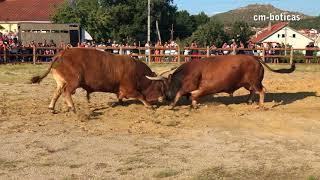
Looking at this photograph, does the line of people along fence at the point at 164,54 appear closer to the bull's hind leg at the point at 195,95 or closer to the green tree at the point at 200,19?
the bull's hind leg at the point at 195,95

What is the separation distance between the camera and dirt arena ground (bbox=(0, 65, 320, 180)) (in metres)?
6.84

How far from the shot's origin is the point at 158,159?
7.39 meters

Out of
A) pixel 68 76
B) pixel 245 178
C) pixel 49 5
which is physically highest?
pixel 49 5

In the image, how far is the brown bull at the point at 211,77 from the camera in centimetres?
1180

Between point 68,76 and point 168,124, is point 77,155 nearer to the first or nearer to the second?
point 168,124

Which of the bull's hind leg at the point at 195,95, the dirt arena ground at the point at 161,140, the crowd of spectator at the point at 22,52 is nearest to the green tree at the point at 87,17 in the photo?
the crowd of spectator at the point at 22,52

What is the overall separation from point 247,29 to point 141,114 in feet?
230

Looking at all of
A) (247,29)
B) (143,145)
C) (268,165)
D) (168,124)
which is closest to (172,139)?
(143,145)

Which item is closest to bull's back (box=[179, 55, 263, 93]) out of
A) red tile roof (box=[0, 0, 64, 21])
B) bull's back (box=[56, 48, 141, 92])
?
bull's back (box=[56, 48, 141, 92])

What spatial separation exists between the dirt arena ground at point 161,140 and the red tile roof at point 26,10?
182 ft

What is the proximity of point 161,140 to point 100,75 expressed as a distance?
2.98 m

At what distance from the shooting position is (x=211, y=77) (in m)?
11.8

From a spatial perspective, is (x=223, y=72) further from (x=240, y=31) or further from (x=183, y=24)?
(x=183, y=24)

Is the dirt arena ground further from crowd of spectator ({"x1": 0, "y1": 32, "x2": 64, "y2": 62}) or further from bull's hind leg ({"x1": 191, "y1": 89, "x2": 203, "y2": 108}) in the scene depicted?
crowd of spectator ({"x1": 0, "y1": 32, "x2": 64, "y2": 62})
